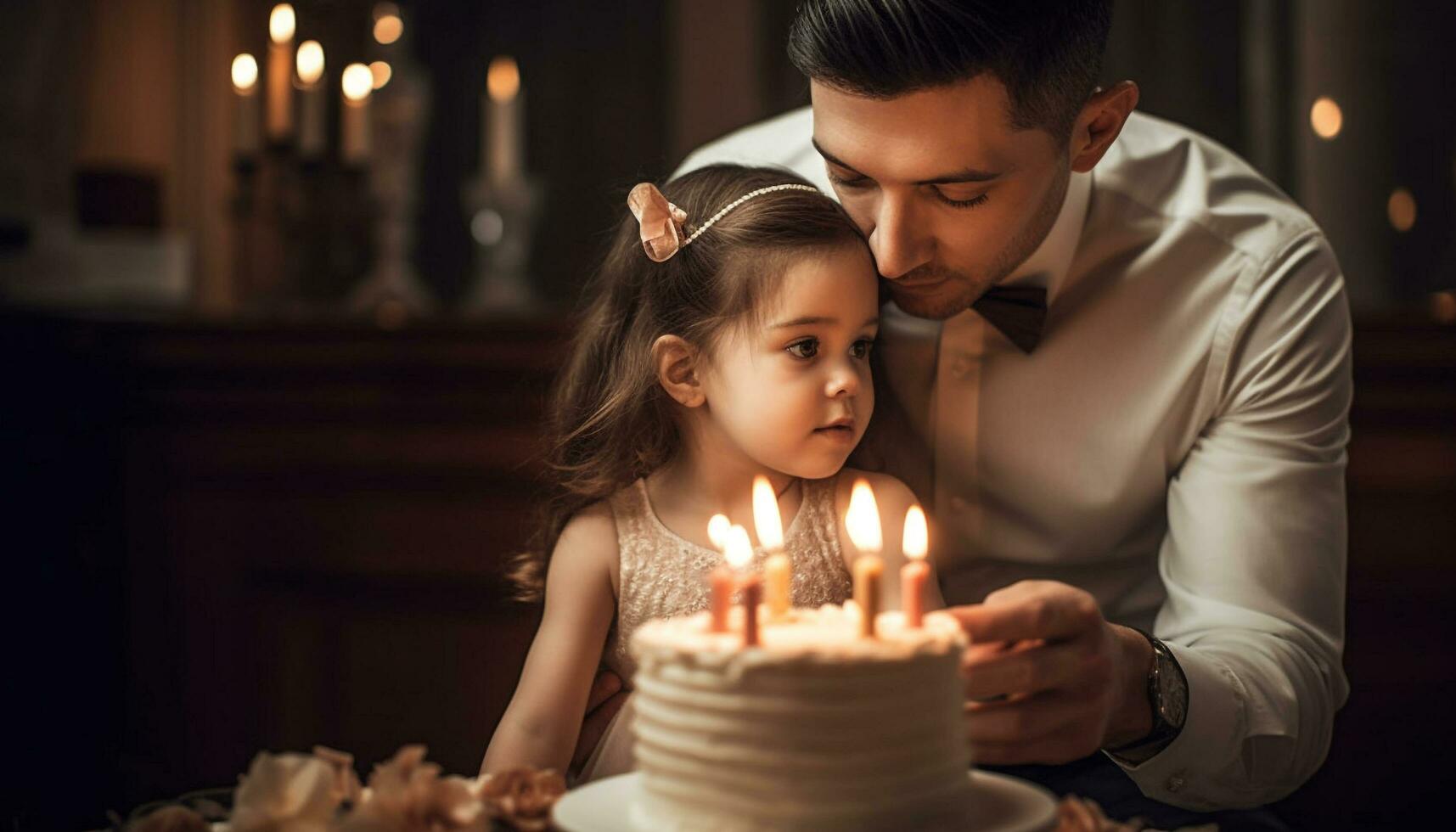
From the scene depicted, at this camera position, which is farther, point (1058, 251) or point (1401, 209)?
point (1401, 209)

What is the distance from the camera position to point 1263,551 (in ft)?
6.20

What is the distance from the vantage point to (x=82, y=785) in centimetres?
343

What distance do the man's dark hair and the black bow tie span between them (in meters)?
0.28

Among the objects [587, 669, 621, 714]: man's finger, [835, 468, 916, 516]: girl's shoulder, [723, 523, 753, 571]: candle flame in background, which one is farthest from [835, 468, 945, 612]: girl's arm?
[723, 523, 753, 571]: candle flame in background

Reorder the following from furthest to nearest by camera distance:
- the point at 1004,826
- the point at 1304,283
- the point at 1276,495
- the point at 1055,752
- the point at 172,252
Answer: the point at 172,252
the point at 1304,283
the point at 1276,495
the point at 1055,752
the point at 1004,826

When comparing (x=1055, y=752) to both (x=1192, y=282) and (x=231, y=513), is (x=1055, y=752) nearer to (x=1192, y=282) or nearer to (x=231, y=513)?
(x=1192, y=282)

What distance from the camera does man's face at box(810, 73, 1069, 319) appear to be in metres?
1.71

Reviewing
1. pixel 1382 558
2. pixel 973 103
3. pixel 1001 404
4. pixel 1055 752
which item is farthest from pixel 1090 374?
pixel 1382 558

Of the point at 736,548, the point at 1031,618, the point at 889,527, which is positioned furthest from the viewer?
the point at 889,527

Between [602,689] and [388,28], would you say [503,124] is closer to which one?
[388,28]

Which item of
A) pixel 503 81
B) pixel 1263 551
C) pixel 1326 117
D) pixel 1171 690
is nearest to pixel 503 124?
pixel 503 81

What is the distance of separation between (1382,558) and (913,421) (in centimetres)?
157

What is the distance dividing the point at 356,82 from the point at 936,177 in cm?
226

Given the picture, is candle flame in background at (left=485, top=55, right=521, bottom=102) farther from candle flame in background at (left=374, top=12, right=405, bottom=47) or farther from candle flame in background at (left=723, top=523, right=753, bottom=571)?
candle flame in background at (left=723, top=523, right=753, bottom=571)
